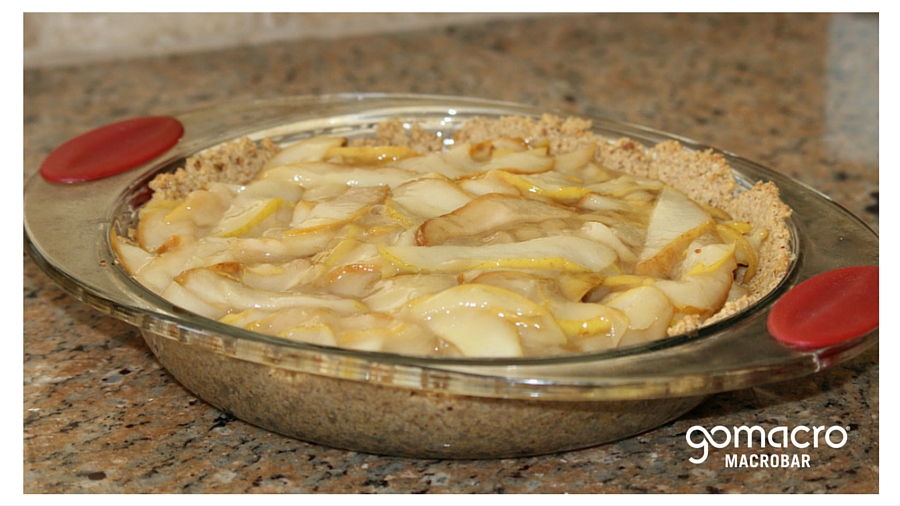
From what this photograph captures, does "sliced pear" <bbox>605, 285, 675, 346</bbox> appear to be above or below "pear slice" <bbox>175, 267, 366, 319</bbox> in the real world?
below

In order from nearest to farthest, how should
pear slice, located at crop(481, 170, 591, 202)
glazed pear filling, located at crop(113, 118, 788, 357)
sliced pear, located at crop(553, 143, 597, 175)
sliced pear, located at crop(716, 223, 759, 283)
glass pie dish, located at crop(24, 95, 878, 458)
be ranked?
glass pie dish, located at crop(24, 95, 878, 458)
glazed pear filling, located at crop(113, 118, 788, 357)
sliced pear, located at crop(716, 223, 759, 283)
pear slice, located at crop(481, 170, 591, 202)
sliced pear, located at crop(553, 143, 597, 175)

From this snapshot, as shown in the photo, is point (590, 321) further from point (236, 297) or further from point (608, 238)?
point (236, 297)

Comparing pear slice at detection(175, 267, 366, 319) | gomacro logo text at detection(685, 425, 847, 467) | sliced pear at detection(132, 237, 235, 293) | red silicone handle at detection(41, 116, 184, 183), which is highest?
red silicone handle at detection(41, 116, 184, 183)

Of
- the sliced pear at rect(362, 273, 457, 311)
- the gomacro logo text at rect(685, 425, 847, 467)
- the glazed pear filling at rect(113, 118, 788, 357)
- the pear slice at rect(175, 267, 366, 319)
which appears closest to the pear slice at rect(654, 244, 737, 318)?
the glazed pear filling at rect(113, 118, 788, 357)

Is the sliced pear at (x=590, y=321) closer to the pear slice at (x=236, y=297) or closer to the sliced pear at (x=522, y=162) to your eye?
the pear slice at (x=236, y=297)

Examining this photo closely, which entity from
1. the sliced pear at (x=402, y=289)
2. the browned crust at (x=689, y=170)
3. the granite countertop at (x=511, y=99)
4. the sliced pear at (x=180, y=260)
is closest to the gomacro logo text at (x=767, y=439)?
the granite countertop at (x=511, y=99)

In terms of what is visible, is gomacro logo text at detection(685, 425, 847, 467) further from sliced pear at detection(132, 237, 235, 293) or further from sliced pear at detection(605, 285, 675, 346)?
sliced pear at detection(132, 237, 235, 293)

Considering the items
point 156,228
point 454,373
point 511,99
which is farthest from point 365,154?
point 511,99
